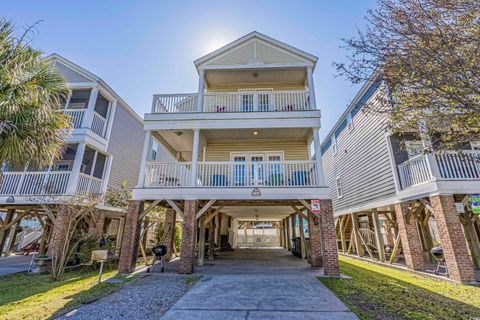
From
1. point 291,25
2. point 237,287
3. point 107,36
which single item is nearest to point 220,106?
point 291,25

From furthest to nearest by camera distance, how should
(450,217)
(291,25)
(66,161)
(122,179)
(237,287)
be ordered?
(122,179)
(66,161)
(291,25)
(450,217)
(237,287)

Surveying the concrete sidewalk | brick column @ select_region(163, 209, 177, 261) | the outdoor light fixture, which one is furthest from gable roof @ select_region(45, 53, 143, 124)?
the concrete sidewalk

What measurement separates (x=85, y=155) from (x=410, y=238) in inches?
654

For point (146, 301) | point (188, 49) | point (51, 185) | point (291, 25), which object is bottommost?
point (146, 301)

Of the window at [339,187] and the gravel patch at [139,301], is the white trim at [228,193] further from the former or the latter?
the window at [339,187]

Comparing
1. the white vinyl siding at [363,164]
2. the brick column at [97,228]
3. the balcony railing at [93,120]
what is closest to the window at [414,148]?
the white vinyl siding at [363,164]

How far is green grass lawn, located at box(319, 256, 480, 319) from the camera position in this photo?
4.77 m

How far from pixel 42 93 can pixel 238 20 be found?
7890 mm

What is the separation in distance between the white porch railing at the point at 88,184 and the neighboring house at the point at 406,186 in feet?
40.1

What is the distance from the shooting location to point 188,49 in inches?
451

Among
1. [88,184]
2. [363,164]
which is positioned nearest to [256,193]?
[363,164]

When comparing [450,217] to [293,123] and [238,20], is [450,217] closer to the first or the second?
[293,123]

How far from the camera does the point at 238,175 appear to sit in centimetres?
966

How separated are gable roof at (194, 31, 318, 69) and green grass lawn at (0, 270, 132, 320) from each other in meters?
9.68
